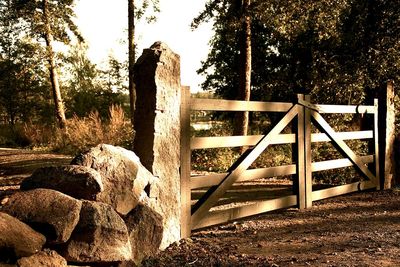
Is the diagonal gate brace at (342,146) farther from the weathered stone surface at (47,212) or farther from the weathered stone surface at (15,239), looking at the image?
the weathered stone surface at (15,239)

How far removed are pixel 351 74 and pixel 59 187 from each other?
1382cm

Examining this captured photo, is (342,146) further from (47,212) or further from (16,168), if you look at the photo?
(16,168)

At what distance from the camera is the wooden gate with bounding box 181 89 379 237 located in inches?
206

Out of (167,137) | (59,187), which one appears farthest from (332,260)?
(59,187)

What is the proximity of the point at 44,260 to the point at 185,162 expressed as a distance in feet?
7.65

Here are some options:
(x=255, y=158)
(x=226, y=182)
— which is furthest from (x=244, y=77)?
(x=226, y=182)

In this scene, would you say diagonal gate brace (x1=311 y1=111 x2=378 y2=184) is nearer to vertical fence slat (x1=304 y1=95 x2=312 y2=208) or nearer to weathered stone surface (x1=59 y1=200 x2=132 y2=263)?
vertical fence slat (x1=304 y1=95 x2=312 y2=208)

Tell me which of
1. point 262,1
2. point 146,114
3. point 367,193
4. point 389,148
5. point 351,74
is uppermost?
point 262,1

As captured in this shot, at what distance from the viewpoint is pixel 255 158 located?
19.8ft

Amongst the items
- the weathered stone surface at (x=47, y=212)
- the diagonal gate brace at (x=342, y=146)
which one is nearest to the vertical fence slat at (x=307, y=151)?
the diagonal gate brace at (x=342, y=146)

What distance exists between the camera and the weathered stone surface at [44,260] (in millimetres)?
2957

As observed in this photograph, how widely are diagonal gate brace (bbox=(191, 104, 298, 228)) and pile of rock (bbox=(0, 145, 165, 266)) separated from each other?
89cm

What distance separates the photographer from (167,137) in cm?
495

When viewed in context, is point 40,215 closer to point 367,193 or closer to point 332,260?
point 332,260
